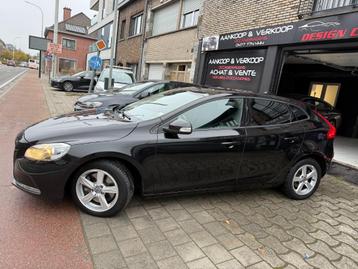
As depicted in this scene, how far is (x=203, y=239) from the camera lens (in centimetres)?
305

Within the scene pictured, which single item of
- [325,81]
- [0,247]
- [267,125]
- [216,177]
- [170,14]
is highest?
[170,14]

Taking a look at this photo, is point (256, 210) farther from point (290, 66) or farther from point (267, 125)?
point (290, 66)

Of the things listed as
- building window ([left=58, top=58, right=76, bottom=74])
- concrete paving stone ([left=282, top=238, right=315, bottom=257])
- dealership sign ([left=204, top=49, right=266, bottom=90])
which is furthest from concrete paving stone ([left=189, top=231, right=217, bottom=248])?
building window ([left=58, top=58, right=76, bottom=74])

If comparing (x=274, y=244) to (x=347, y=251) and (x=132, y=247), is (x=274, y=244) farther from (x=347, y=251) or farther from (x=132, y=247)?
(x=132, y=247)

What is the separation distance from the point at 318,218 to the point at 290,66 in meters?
10.4

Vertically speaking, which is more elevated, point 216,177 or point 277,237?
point 216,177

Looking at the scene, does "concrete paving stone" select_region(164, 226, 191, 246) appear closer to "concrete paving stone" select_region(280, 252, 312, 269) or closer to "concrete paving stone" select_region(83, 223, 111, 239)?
"concrete paving stone" select_region(83, 223, 111, 239)

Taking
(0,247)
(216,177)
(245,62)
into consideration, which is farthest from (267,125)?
(245,62)

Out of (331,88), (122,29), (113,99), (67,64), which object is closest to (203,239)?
(113,99)

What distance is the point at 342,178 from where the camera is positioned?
5.59 m

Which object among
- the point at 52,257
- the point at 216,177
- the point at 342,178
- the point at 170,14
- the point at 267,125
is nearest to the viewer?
the point at 52,257

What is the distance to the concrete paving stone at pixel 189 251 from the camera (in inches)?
108

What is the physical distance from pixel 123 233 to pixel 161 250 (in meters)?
0.47

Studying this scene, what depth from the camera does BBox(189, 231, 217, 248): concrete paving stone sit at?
117 inches
